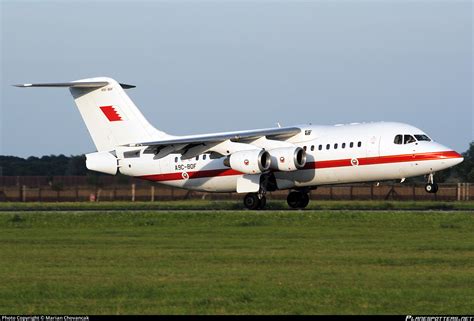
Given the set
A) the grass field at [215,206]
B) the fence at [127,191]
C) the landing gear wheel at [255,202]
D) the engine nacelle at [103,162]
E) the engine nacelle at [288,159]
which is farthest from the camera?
the fence at [127,191]

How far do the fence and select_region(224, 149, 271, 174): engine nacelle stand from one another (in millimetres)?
11621

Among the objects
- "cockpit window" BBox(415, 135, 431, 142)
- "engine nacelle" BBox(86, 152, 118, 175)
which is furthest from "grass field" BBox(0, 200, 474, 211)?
"cockpit window" BBox(415, 135, 431, 142)

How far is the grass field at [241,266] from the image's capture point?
50.0 feet

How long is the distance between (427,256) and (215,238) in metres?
7.18

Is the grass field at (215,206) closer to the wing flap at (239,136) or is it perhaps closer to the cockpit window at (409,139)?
the wing flap at (239,136)

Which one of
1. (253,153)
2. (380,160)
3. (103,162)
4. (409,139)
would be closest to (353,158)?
(380,160)

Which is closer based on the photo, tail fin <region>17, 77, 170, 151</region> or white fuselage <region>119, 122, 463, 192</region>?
white fuselage <region>119, 122, 463, 192</region>

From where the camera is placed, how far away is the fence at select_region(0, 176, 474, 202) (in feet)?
176

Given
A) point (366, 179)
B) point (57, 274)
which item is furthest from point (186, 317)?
point (366, 179)

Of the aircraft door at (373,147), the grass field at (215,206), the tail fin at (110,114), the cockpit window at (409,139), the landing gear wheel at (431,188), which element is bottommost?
the grass field at (215,206)

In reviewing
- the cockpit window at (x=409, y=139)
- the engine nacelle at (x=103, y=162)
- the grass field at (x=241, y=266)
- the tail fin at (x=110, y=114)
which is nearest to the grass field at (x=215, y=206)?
the engine nacelle at (x=103, y=162)

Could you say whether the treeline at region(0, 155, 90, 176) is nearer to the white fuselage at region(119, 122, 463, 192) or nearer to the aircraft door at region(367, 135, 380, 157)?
the white fuselage at region(119, 122, 463, 192)

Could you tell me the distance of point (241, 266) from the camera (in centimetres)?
2017

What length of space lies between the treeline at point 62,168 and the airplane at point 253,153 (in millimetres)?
11455
